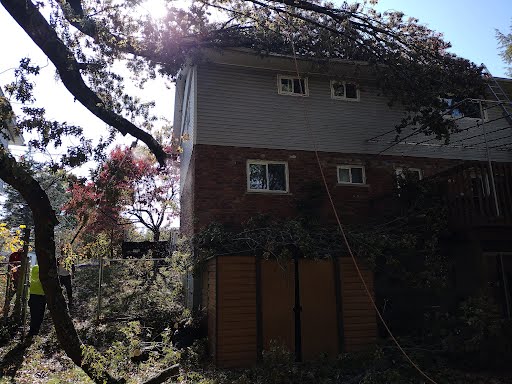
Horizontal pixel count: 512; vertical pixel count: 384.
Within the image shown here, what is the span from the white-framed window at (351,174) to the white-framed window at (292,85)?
2639 millimetres

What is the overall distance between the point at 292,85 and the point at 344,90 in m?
1.77

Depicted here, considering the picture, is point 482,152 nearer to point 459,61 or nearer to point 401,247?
point 459,61

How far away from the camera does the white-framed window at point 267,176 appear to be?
12.5 metres

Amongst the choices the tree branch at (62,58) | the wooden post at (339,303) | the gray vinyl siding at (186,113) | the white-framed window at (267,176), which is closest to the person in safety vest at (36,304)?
the tree branch at (62,58)

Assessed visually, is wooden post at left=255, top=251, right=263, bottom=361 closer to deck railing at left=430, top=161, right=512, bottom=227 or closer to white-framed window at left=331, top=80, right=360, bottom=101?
deck railing at left=430, top=161, right=512, bottom=227

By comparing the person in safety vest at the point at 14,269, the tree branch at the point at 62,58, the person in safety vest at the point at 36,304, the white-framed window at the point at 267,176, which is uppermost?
the tree branch at the point at 62,58

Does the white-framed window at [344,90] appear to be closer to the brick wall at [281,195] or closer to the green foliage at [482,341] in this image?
the brick wall at [281,195]

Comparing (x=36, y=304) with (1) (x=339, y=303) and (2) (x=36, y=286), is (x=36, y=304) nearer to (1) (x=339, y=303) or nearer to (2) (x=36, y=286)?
(2) (x=36, y=286)

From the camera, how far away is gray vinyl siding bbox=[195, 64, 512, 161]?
12.5 m

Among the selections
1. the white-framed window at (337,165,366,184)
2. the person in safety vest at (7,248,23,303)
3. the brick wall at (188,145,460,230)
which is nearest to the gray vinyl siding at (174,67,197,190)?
the brick wall at (188,145,460,230)

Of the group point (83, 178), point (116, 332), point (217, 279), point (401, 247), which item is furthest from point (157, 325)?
point (401, 247)

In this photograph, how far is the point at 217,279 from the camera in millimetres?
9031

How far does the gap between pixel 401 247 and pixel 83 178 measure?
23.6ft

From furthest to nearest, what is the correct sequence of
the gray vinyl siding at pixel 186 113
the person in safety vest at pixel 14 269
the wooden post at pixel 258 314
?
the gray vinyl siding at pixel 186 113 → the person in safety vest at pixel 14 269 → the wooden post at pixel 258 314
